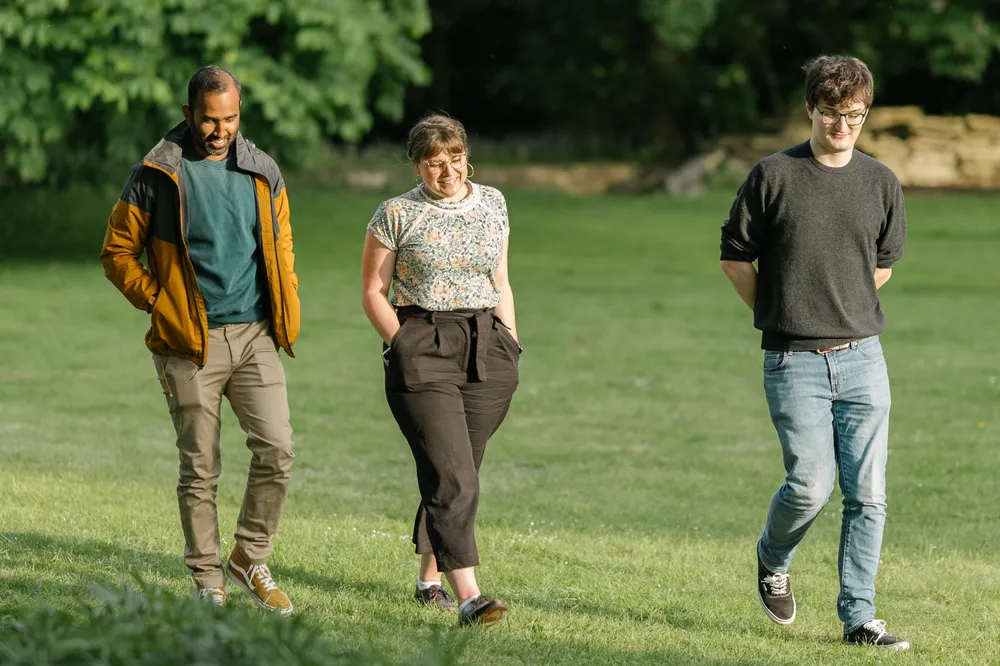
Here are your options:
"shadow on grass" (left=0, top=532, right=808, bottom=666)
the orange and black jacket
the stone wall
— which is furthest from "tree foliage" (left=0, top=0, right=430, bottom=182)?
the stone wall

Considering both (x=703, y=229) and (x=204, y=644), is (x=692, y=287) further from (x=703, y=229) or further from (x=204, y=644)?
(x=204, y=644)

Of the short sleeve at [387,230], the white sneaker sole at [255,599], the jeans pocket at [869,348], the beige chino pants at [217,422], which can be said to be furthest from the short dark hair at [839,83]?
the white sneaker sole at [255,599]

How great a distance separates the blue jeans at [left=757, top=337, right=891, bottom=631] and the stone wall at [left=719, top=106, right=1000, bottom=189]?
2876 centimetres

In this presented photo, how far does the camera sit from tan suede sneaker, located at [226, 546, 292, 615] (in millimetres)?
5910

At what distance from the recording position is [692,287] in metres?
20.7

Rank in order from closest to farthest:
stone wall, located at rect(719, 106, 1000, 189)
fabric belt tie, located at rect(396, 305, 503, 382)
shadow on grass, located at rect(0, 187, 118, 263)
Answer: fabric belt tie, located at rect(396, 305, 503, 382) < shadow on grass, located at rect(0, 187, 118, 263) < stone wall, located at rect(719, 106, 1000, 189)

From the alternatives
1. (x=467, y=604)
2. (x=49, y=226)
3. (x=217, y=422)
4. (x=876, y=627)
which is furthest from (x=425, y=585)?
(x=49, y=226)

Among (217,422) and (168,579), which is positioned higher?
(217,422)

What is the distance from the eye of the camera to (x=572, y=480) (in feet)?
32.1

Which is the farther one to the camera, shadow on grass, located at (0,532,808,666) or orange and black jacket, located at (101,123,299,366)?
orange and black jacket, located at (101,123,299,366)

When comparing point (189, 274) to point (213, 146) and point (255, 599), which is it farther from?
point (255, 599)

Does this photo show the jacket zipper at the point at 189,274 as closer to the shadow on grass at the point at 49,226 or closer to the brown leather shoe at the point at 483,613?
the brown leather shoe at the point at 483,613

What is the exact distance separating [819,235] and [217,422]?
2.42m

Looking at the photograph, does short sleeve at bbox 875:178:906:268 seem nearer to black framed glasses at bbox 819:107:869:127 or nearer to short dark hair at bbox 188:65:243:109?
black framed glasses at bbox 819:107:869:127
